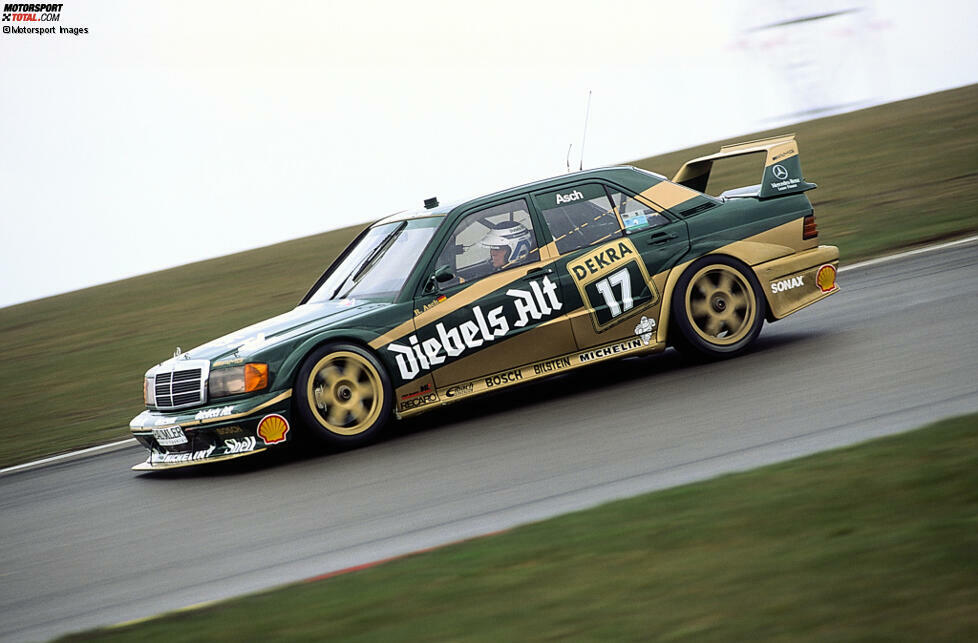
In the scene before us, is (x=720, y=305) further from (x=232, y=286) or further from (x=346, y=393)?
(x=232, y=286)

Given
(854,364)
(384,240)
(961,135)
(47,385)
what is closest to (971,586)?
(854,364)

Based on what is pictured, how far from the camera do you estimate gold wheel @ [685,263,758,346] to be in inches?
316

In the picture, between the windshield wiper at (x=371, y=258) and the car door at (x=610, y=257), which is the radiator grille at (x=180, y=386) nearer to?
the windshield wiper at (x=371, y=258)

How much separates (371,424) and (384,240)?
1654 mm

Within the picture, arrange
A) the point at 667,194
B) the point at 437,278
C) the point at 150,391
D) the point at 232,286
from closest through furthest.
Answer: the point at 437,278 → the point at 150,391 → the point at 667,194 → the point at 232,286

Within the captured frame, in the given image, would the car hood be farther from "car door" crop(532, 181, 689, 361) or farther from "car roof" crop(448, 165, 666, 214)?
"car door" crop(532, 181, 689, 361)

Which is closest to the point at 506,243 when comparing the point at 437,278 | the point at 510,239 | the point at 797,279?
the point at 510,239

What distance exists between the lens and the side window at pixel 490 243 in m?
7.64

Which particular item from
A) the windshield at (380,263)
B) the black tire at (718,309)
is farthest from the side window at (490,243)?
the black tire at (718,309)

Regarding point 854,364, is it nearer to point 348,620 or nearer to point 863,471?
point 863,471

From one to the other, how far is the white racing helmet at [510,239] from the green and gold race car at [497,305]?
10 millimetres

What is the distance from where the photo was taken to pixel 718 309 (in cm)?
809

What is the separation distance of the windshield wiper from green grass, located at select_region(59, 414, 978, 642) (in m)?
3.70

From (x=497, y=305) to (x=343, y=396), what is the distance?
4.08 feet
